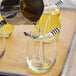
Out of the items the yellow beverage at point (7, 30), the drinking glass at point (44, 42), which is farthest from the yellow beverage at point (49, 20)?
the yellow beverage at point (7, 30)

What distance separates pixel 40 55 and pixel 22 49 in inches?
2.7

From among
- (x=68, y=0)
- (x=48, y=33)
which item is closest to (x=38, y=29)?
(x=48, y=33)

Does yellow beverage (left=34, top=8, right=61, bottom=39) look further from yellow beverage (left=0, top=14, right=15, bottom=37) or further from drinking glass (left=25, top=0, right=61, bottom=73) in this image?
yellow beverage (left=0, top=14, right=15, bottom=37)

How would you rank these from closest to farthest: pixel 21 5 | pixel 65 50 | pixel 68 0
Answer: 1. pixel 21 5
2. pixel 65 50
3. pixel 68 0

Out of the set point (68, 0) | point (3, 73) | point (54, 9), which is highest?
point (54, 9)

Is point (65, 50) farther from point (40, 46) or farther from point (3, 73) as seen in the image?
point (3, 73)

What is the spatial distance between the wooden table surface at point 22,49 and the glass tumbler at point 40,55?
1cm

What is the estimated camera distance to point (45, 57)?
2.15 ft

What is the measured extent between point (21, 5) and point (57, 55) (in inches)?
7.3

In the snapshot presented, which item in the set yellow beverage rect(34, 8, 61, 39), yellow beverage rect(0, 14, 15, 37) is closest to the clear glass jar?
yellow beverage rect(34, 8, 61, 39)

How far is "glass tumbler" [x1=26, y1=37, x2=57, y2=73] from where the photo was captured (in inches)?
24.8

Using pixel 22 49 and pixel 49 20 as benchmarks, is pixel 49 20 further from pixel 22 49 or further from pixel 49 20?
pixel 22 49

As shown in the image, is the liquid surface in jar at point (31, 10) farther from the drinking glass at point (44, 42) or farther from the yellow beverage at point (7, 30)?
the yellow beverage at point (7, 30)

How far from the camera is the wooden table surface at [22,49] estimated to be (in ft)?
2.05
